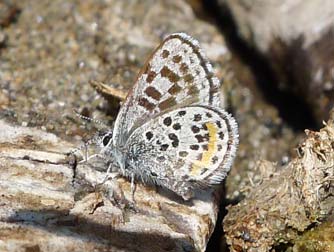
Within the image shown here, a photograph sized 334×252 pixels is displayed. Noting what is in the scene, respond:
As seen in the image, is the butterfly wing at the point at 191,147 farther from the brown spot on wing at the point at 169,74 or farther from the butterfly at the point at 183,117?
the brown spot on wing at the point at 169,74

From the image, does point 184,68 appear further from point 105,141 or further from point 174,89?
point 105,141

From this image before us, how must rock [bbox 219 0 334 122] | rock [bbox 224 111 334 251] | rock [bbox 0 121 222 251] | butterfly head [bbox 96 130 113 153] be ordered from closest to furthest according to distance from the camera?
1. rock [bbox 0 121 222 251]
2. rock [bbox 224 111 334 251]
3. butterfly head [bbox 96 130 113 153]
4. rock [bbox 219 0 334 122]

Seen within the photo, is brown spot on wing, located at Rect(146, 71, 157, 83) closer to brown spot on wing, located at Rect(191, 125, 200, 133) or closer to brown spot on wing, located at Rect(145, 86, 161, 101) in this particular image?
brown spot on wing, located at Rect(145, 86, 161, 101)

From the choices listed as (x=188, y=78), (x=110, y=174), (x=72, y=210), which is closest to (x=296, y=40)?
(x=188, y=78)

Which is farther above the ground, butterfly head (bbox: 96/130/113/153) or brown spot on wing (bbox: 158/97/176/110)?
brown spot on wing (bbox: 158/97/176/110)

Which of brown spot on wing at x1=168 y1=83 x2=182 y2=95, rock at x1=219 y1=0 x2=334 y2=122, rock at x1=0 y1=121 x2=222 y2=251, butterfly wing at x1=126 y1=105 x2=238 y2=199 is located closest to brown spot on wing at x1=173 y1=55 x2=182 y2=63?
brown spot on wing at x1=168 y1=83 x2=182 y2=95

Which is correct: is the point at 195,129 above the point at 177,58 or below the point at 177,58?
below

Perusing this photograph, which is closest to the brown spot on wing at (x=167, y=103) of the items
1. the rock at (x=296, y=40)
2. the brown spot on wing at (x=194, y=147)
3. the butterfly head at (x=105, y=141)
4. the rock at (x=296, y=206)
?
the brown spot on wing at (x=194, y=147)

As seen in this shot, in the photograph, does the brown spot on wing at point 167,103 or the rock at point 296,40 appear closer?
the brown spot on wing at point 167,103
